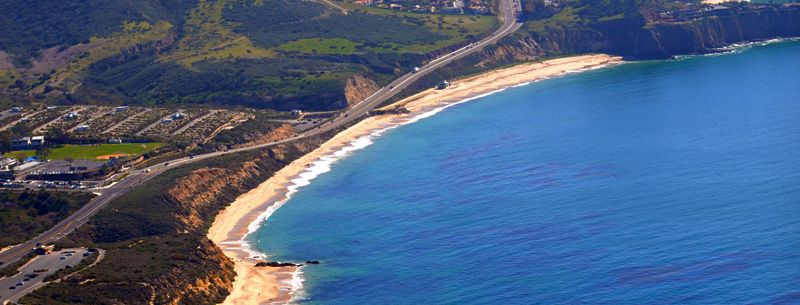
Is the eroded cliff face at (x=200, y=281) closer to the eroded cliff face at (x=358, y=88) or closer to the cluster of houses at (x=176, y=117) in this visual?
the cluster of houses at (x=176, y=117)

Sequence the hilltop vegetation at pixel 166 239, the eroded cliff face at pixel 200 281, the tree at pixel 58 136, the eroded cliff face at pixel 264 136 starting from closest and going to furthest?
the hilltop vegetation at pixel 166 239 → the eroded cliff face at pixel 200 281 → the tree at pixel 58 136 → the eroded cliff face at pixel 264 136

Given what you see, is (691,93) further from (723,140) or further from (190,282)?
(190,282)

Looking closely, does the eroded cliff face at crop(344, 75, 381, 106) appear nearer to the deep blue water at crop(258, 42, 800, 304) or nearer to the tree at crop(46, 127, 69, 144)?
the deep blue water at crop(258, 42, 800, 304)

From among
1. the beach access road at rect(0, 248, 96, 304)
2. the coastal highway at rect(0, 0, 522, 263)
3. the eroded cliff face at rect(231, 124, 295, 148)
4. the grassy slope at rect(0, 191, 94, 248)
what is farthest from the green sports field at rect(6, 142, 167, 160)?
the beach access road at rect(0, 248, 96, 304)

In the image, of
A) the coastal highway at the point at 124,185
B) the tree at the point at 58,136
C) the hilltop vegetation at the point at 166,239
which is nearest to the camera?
the hilltop vegetation at the point at 166,239

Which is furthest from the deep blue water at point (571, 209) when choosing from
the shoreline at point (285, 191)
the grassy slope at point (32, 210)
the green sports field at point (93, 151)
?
the green sports field at point (93, 151)

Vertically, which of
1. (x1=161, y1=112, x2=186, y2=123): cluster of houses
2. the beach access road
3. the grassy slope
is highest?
(x1=161, y1=112, x2=186, y2=123): cluster of houses

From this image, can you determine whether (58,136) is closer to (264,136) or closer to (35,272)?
(264,136)
